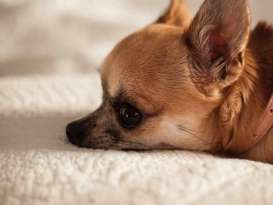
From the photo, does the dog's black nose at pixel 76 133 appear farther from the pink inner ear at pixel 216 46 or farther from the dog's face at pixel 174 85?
the pink inner ear at pixel 216 46

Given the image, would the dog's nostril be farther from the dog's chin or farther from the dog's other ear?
the dog's other ear

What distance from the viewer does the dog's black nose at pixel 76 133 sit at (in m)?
1.32

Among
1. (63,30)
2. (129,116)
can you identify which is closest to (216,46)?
(129,116)

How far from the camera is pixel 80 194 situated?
38.6 inches

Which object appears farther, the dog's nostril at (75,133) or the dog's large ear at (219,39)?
the dog's nostril at (75,133)

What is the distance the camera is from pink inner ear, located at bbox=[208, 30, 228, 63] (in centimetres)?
126

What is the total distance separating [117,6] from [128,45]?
956mm

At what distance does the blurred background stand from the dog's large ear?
0.97 m

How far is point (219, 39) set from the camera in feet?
4.17

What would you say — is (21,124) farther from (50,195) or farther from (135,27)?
(135,27)

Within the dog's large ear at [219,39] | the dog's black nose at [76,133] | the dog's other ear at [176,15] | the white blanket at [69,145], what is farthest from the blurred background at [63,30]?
the dog's large ear at [219,39]

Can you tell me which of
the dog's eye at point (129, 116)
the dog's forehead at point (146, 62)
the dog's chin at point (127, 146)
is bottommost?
the dog's chin at point (127, 146)

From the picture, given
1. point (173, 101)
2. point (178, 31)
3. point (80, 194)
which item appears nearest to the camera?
point (80, 194)

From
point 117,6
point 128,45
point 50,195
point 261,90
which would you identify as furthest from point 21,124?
point 117,6
